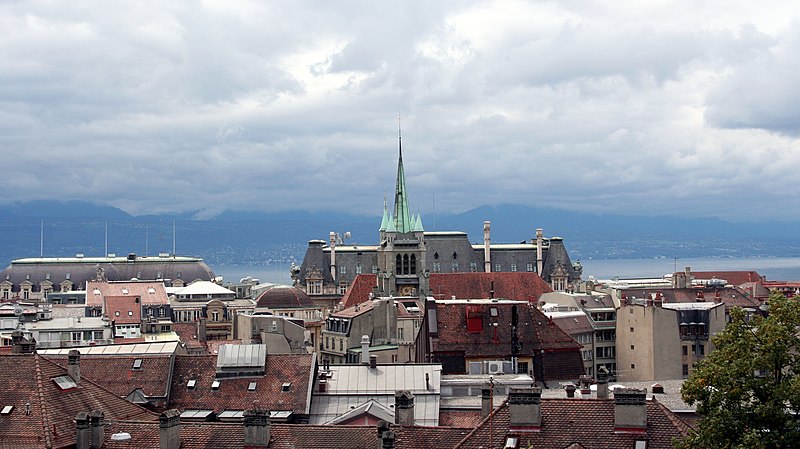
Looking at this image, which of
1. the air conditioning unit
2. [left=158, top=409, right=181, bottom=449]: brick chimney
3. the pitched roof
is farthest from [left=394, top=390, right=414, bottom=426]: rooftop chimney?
the pitched roof

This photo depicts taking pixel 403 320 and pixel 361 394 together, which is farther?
pixel 403 320

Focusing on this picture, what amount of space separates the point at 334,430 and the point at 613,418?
1007cm

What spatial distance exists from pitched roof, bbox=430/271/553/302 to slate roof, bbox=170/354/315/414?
335 feet

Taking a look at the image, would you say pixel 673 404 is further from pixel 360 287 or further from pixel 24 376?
pixel 360 287

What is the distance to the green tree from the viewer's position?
3434 centimetres

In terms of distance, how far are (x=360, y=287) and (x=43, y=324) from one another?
66350 millimetres

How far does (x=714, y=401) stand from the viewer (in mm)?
35188

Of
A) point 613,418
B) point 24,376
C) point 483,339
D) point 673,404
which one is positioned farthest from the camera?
point 483,339

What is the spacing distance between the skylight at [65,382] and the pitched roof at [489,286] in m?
116

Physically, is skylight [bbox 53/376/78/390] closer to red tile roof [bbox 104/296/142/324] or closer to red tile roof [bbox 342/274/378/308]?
red tile roof [bbox 104/296/142/324]

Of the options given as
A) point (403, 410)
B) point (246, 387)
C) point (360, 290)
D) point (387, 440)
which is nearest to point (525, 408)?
point (387, 440)

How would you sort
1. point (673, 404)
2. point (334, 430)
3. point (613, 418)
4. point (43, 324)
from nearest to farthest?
point (613, 418) < point (334, 430) < point (673, 404) < point (43, 324)

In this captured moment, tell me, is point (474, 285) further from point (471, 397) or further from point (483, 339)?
point (471, 397)

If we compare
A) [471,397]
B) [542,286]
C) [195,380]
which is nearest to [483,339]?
[471,397]
